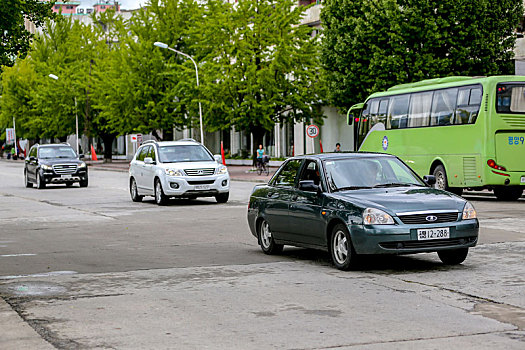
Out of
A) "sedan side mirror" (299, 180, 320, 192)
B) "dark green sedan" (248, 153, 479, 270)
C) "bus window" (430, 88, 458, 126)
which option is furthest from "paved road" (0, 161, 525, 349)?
"bus window" (430, 88, 458, 126)

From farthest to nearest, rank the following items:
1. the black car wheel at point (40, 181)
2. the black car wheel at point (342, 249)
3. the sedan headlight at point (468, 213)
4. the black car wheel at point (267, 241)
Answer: the black car wheel at point (40, 181), the black car wheel at point (267, 241), the sedan headlight at point (468, 213), the black car wheel at point (342, 249)

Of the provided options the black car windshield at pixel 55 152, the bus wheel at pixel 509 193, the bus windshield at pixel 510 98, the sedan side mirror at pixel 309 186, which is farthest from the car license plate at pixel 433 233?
the black car windshield at pixel 55 152

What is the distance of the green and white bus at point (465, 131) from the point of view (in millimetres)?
25438

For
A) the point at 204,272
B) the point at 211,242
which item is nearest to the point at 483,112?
the point at 211,242

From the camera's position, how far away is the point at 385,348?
661 cm

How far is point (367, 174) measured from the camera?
11.9m

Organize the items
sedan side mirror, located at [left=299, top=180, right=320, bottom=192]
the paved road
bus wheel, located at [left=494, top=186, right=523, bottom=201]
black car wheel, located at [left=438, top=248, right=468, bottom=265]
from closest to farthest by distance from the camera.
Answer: the paved road
black car wheel, located at [left=438, top=248, right=468, bottom=265]
sedan side mirror, located at [left=299, top=180, right=320, bottom=192]
bus wheel, located at [left=494, top=186, right=523, bottom=201]

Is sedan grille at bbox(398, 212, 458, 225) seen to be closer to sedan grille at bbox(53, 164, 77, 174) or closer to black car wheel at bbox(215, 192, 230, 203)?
black car wheel at bbox(215, 192, 230, 203)

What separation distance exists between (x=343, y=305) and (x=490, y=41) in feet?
124

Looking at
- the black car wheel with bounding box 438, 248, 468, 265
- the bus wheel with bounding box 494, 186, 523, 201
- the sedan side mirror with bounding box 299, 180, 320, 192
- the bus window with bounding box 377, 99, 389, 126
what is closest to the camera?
the black car wheel with bounding box 438, 248, 468, 265

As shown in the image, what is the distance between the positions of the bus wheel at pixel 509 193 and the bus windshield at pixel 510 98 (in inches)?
94.0

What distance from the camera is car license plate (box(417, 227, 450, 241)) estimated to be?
10.6 m

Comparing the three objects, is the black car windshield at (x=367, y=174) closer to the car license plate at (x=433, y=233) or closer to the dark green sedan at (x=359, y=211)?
the dark green sedan at (x=359, y=211)

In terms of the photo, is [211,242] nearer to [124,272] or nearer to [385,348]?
[124,272]
